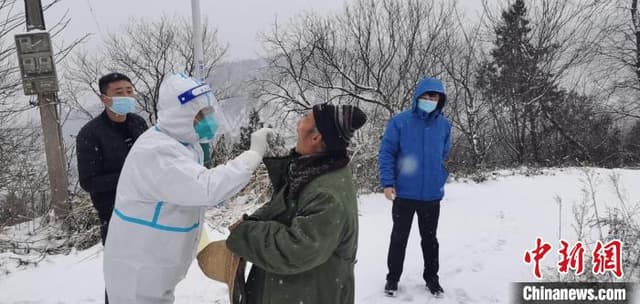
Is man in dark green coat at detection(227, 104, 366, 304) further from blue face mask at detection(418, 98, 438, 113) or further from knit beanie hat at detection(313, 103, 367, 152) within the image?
blue face mask at detection(418, 98, 438, 113)

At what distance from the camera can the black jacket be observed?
2627mm

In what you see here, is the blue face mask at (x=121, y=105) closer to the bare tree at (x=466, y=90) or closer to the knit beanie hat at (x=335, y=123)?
the knit beanie hat at (x=335, y=123)

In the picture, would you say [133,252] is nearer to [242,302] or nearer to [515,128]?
[242,302]

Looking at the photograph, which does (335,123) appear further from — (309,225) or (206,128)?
(206,128)

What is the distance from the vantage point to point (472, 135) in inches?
636

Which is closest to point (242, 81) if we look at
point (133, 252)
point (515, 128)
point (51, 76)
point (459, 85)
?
point (459, 85)

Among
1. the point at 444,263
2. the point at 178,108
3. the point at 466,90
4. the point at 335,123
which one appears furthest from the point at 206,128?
the point at 466,90

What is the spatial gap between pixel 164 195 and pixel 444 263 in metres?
3.59

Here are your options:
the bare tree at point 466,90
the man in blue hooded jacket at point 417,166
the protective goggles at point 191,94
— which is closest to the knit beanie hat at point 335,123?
the protective goggles at point 191,94

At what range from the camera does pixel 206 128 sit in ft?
5.87

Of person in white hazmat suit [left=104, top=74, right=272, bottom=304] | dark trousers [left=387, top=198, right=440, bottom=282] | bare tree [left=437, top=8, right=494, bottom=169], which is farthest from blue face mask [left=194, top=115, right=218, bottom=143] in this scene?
bare tree [left=437, top=8, right=494, bottom=169]

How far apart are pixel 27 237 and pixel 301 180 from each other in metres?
5.45

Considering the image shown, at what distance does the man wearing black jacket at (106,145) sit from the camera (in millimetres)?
2633

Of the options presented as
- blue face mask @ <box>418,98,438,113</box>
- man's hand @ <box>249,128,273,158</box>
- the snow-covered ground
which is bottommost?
the snow-covered ground
